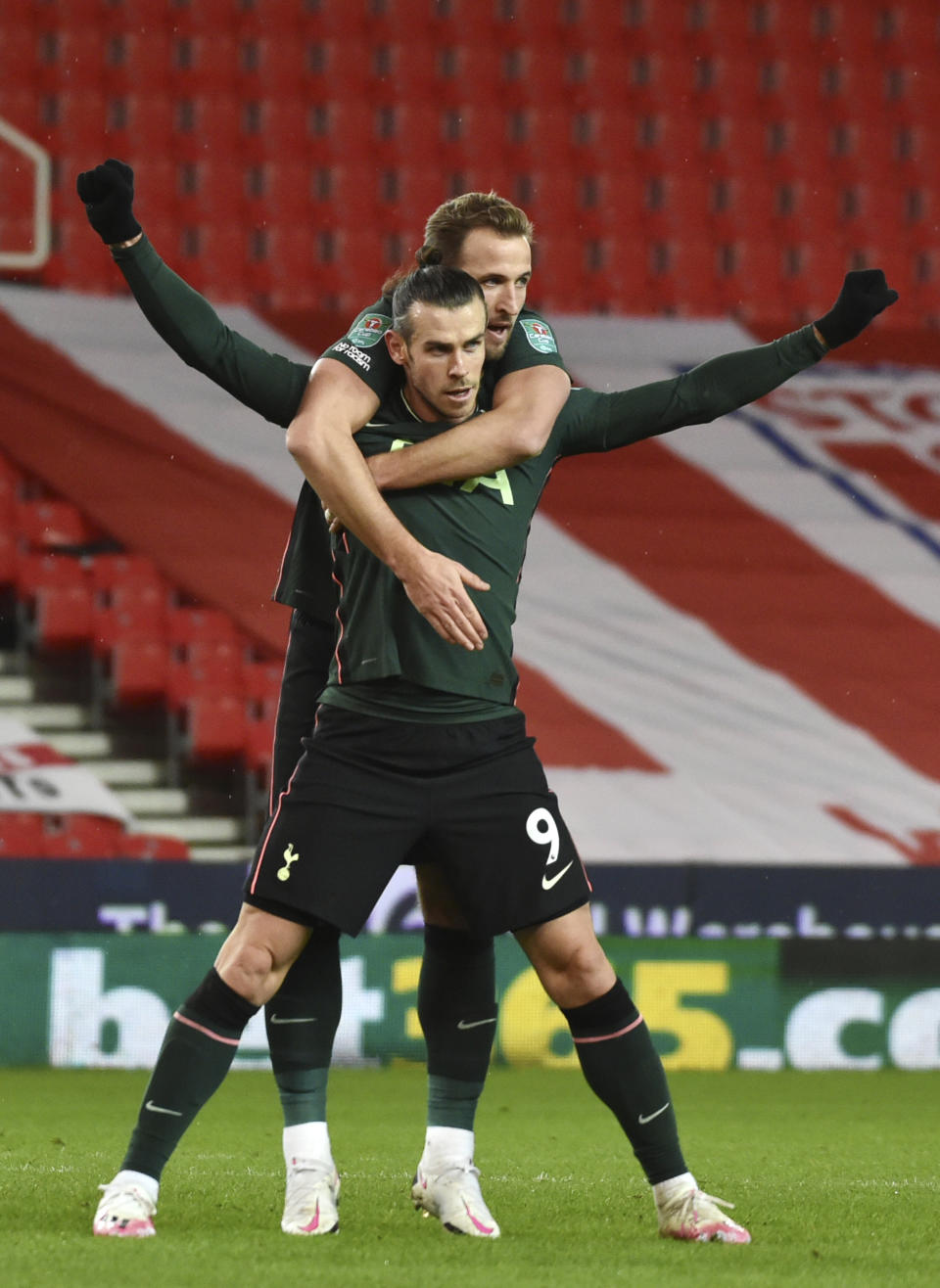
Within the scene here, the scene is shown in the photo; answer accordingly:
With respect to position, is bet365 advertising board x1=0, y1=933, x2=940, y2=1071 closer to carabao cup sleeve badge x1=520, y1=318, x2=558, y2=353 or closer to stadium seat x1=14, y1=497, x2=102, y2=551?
stadium seat x1=14, y1=497, x2=102, y2=551

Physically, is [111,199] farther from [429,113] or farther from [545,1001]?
[429,113]

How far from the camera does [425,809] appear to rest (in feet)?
9.34

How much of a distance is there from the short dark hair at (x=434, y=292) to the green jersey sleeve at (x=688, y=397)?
0.28 meters

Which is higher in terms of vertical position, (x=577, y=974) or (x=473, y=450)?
(x=473, y=450)

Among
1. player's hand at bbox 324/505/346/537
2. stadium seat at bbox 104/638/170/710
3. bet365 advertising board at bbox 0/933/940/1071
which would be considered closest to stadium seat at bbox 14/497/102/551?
stadium seat at bbox 104/638/170/710

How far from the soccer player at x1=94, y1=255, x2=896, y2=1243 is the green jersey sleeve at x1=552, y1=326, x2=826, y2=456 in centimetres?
11

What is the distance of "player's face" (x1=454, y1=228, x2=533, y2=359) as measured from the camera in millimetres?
3072

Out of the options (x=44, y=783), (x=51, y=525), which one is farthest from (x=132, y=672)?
(x=51, y=525)

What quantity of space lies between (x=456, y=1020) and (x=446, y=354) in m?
1.15

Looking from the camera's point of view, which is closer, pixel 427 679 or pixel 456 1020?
pixel 427 679

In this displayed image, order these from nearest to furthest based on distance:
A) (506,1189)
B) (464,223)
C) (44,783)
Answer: (464,223)
(506,1189)
(44,783)

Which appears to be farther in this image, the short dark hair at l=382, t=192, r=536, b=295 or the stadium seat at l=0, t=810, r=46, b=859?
the stadium seat at l=0, t=810, r=46, b=859

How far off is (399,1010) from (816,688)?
10.9ft

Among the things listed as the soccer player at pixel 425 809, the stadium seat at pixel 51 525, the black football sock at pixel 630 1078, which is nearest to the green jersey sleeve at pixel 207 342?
the soccer player at pixel 425 809
